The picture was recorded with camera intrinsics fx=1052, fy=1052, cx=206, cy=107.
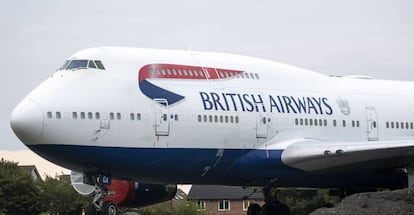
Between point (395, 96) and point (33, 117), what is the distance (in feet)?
44.1

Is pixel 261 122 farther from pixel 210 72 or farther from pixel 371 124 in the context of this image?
pixel 371 124

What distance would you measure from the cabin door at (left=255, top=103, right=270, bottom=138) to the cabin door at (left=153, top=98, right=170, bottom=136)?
319cm

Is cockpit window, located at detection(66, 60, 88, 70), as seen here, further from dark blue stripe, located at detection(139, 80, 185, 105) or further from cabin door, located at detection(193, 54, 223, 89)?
cabin door, located at detection(193, 54, 223, 89)

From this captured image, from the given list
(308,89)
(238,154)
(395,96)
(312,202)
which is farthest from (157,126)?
(312,202)

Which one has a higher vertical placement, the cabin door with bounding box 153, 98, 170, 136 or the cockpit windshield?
the cockpit windshield

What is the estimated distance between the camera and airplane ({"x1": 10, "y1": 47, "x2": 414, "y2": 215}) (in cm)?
2711

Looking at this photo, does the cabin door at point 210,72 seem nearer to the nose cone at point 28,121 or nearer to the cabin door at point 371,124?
the nose cone at point 28,121

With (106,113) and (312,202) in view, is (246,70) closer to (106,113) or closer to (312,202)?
(106,113)

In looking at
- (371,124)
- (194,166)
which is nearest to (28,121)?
(194,166)

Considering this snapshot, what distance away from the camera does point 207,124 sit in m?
29.2

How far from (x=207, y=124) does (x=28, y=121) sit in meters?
5.32

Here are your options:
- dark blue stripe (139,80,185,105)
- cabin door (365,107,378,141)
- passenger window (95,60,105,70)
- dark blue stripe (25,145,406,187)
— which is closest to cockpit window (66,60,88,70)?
passenger window (95,60,105,70)

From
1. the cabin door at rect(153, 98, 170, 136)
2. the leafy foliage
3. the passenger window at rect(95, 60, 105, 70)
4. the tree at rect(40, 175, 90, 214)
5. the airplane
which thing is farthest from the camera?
the tree at rect(40, 175, 90, 214)

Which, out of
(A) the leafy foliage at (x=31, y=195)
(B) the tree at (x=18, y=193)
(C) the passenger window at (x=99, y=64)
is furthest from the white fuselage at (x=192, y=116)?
(B) the tree at (x=18, y=193)
